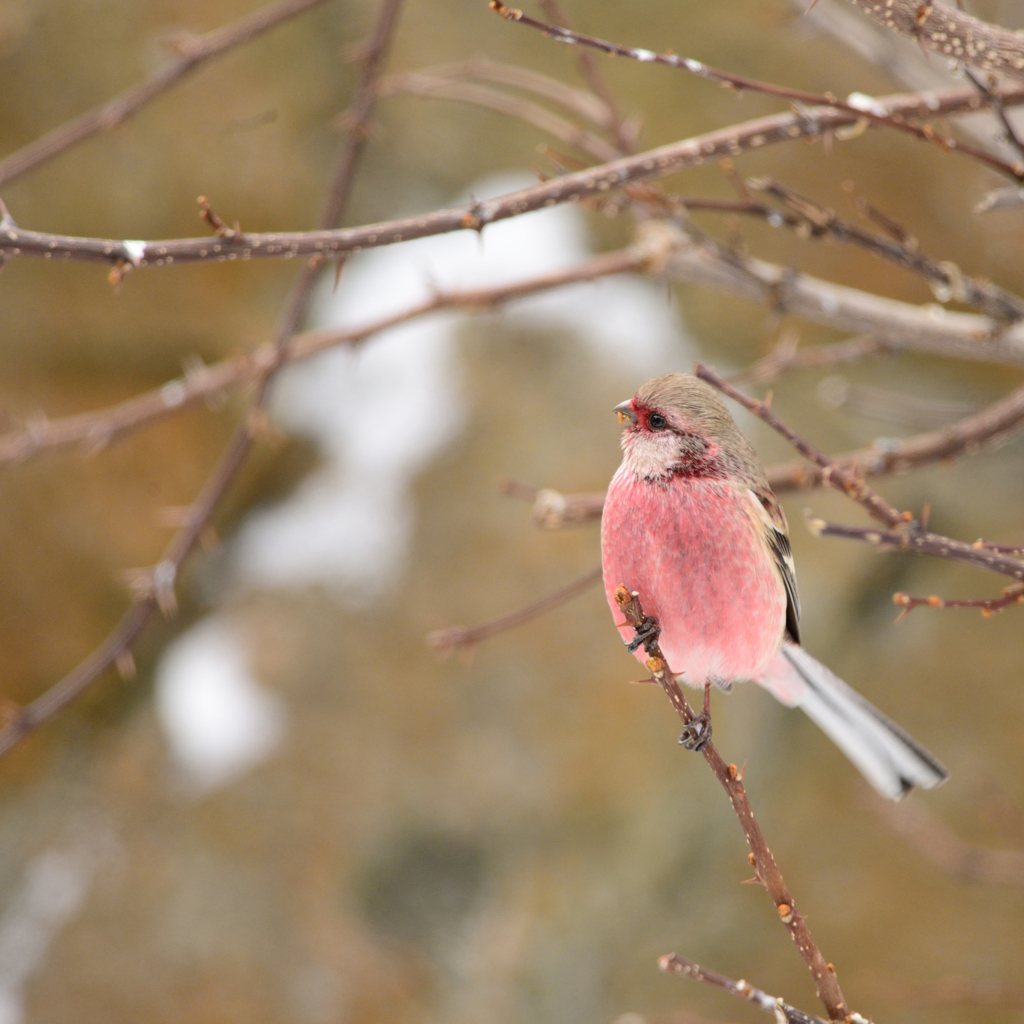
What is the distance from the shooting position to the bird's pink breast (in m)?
1.30

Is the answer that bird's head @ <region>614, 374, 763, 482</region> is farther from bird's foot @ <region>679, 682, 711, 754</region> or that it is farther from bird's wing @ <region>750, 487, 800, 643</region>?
bird's foot @ <region>679, 682, 711, 754</region>

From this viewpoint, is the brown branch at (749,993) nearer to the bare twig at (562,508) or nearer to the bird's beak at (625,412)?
the bird's beak at (625,412)

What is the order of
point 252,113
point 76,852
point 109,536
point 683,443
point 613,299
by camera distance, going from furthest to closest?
point 252,113
point 109,536
point 613,299
point 76,852
point 683,443

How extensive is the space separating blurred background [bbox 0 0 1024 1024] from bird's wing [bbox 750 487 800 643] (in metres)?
1.84

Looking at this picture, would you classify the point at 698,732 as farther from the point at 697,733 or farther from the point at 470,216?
the point at 470,216

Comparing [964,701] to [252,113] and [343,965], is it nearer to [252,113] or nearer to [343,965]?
[343,965]

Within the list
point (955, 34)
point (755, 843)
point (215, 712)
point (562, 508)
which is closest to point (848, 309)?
point (562, 508)

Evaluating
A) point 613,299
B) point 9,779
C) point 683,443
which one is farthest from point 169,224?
point 683,443

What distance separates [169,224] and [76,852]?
115 inches

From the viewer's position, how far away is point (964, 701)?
4016mm

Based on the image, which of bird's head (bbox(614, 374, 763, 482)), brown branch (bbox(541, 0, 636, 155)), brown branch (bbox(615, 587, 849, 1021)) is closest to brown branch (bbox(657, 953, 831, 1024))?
brown branch (bbox(615, 587, 849, 1021))

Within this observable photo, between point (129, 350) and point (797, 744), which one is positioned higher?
point (129, 350)

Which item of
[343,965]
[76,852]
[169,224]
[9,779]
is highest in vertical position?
[169,224]

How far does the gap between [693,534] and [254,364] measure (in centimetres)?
162
